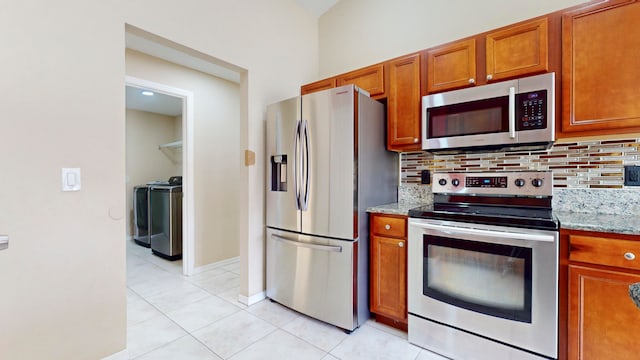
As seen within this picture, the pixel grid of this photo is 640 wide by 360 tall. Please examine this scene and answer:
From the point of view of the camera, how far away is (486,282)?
5.35 ft

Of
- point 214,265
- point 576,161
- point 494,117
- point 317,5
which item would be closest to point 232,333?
point 214,265

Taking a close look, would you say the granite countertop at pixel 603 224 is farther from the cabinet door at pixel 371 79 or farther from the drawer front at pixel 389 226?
the cabinet door at pixel 371 79

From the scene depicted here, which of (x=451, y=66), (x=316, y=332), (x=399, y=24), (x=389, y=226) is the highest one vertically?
(x=399, y=24)

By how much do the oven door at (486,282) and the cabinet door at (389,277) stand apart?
0.26 feet

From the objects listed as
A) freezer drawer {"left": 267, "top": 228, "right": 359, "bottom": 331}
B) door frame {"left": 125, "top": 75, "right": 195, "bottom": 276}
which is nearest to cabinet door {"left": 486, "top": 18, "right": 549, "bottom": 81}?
freezer drawer {"left": 267, "top": 228, "right": 359, "bottom": 331}

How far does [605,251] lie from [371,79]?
6.03 ft

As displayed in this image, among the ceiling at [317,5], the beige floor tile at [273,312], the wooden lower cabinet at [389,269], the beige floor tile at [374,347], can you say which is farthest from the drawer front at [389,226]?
the ceiling at [317,5]

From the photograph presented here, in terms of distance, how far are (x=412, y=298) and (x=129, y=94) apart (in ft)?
14.6

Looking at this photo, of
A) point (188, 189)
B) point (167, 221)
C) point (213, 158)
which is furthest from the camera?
point (167, 221)

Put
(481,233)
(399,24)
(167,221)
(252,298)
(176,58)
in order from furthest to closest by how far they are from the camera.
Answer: (167,221) → (176,58) → (399,24) → (252,298) → (481,233)

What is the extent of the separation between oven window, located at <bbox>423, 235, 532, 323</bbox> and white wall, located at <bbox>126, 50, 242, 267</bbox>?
255 cm

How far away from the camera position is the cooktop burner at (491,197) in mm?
1647

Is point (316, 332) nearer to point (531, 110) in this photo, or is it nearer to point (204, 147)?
point (531, 110)

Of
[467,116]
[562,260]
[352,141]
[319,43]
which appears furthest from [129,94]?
[562,260]
